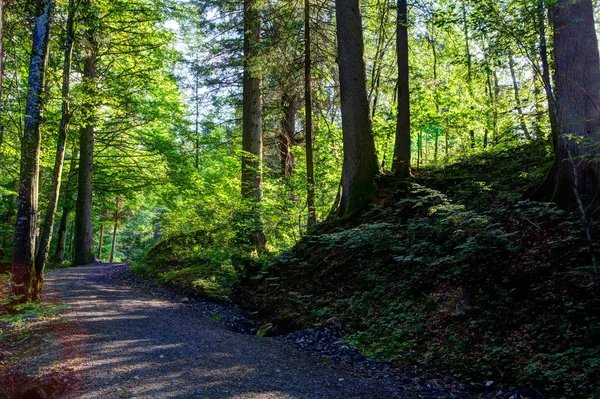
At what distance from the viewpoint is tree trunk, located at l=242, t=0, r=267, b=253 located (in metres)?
12.2

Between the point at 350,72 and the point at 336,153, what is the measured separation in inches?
196

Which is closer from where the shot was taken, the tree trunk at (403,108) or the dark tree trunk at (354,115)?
the dark tree trunk at (354,115)

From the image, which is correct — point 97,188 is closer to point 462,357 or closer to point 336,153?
point 336,153

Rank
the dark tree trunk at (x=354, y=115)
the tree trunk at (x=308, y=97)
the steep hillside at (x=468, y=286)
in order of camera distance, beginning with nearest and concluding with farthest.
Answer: the steep hillside at (x=468, y=286) < the dark tree trunk at (x=354, y=115) < the tree trunk at (x=308, y=97)

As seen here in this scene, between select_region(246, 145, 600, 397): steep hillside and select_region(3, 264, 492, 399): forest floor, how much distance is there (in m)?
0.89

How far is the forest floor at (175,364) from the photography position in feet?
13.4

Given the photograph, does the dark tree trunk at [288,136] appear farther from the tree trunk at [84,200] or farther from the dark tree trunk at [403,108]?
the tree trunk at [84,200]

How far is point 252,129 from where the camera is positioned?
1329cm

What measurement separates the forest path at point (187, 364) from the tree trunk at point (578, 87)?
13.9 ft

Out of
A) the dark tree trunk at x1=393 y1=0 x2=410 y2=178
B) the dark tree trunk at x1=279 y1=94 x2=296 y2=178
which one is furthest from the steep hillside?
the dark tree trunk at x1=279 y1=94 x2=296 y2=178

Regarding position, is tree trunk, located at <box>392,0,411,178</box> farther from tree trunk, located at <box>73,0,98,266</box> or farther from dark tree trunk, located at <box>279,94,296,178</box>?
tree trunk, located at <box>73,0,98,266</box>

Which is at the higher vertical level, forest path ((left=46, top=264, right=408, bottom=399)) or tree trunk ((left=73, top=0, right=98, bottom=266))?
tree trunk ((left=73, top=0, right=98, bottom=266))

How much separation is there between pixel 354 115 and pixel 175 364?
22.2 ft

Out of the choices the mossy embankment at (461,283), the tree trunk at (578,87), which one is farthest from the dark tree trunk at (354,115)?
the tree trunk at (578,87)
